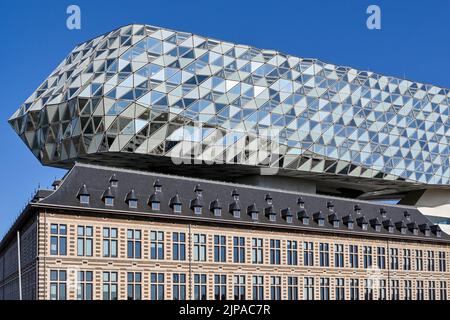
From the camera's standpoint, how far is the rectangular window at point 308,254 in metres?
78.5

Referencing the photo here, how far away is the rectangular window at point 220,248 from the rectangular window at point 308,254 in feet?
33.9

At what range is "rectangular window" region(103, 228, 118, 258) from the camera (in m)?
64.7

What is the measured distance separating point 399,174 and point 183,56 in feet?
116

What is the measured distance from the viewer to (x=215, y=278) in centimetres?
7131

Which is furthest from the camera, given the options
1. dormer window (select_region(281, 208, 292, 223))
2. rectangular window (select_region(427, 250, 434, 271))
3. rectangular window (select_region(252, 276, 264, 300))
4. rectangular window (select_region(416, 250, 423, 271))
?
rectangular window (select_region(427, 250, 434, 271))

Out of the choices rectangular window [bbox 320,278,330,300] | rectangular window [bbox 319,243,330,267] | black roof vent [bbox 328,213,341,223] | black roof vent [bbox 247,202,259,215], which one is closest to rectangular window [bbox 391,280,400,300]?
rectangular window [bbox 320,278,330,300]

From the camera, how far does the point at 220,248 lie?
236ft

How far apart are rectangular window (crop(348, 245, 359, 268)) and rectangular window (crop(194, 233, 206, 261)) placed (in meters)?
19.6

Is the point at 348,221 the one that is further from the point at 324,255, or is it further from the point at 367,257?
the point at 324,255

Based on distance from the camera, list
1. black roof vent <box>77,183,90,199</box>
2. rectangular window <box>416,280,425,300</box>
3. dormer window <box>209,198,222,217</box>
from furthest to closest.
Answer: rectangular window <box>416,280,425,300</box> < dormer window <box>209,198,222,217</box> < black roof vent <box>77,183,90,199</box>

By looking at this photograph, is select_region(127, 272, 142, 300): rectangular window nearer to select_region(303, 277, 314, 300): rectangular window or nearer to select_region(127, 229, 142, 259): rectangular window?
select_region(127, 229, 142, 259): rectangular window
